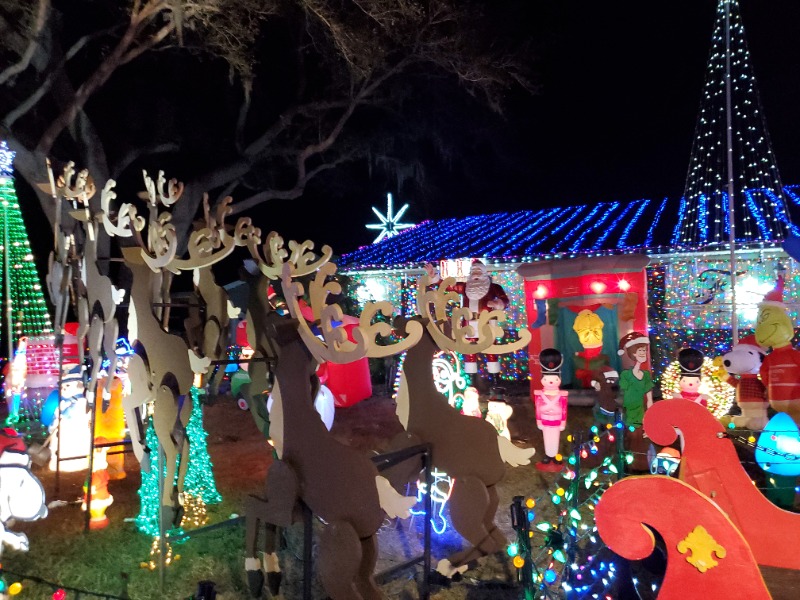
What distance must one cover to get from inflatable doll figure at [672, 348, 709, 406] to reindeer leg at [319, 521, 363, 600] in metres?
5.18

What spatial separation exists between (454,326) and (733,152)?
816 cm

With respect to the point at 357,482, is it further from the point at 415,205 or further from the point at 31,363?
the point at 415,205

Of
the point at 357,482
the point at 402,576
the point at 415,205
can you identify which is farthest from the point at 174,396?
the point at 415,205

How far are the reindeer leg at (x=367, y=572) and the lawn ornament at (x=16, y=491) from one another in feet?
7.35

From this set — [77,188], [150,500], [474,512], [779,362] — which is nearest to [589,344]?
[779,362]

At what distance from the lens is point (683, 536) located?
268 centimetres

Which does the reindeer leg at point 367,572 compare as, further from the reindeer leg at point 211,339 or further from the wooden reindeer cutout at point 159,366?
the reindeer leg at point 211,339

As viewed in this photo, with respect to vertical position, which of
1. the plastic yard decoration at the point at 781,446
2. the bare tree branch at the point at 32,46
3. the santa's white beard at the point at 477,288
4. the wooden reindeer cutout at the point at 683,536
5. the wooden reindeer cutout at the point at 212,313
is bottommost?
the plastic yard decoration at the point at 781,446

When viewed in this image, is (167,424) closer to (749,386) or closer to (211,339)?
(211,339)

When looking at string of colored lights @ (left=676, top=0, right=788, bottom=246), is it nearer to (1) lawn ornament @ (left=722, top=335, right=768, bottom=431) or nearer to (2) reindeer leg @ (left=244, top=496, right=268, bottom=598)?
(1) lawn ornament @ (left=722, top=335, right=768, bottom=431)

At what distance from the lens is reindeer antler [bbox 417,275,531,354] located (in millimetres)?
4312

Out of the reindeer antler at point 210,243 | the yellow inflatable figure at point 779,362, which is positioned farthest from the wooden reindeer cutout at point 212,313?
the yellow inflatable figure at point 779,362

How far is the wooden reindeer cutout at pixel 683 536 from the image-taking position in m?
2.61

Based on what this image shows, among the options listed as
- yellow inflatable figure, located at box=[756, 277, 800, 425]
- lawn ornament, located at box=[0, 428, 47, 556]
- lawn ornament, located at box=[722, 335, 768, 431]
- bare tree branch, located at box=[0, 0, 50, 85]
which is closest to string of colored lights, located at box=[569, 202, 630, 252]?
lawn ornament, located at box=[722, 335, 768, 431]
